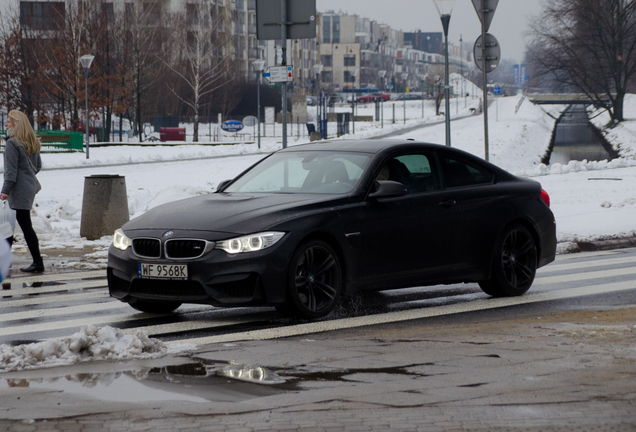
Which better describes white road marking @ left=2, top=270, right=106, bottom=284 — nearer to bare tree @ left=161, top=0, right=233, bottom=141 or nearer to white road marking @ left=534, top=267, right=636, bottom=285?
white road marking @ left=534, top=267, right=636, bottom=285

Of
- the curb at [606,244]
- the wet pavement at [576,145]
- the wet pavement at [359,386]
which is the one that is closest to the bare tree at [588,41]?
the wet pavement at [576,145]

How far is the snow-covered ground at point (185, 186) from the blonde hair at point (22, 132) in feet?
4.97

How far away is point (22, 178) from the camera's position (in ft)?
35.9

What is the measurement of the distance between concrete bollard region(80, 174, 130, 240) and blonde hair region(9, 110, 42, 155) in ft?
8.78

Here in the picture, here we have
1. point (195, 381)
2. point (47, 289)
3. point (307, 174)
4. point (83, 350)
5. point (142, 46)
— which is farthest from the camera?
point (142, 46)

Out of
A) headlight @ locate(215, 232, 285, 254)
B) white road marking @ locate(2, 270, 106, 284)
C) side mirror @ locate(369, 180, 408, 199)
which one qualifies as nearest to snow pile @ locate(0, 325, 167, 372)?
headlight @ locate(215, 232, 285, 254)

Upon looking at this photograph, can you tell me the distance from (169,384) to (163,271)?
2.25m

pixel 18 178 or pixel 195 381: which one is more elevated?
pixel 18 178

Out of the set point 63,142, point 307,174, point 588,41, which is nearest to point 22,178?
point 307,174

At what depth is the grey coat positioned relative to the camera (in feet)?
35.5

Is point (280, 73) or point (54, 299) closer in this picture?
point (54, 299)

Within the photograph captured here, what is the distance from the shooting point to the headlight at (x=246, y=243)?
7.23 metres

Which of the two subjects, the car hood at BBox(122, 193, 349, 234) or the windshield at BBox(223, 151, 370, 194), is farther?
the windshield at BBox(223, 151, 370, 194)

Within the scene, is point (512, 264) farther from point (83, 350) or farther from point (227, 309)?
point (83, 350)
